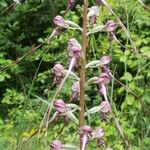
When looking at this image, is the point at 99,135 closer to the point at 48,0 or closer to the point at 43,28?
the point at 48,0

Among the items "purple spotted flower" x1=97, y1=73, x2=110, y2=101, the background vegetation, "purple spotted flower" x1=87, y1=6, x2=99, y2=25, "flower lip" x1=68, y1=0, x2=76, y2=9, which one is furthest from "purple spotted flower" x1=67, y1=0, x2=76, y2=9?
the background vegetation

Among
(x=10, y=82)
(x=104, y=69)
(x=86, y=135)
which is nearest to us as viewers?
(x=86, y=135)

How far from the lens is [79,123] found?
192 cm

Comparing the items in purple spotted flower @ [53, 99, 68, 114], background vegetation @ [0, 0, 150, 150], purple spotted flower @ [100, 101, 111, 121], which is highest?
purple spotted flower @ [53, 99, 68, 114]

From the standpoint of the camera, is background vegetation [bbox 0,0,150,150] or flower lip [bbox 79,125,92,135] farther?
background vegetation [bbox 0,0,150,150]

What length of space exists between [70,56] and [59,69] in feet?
0.26

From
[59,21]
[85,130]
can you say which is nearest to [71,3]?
[59,21]

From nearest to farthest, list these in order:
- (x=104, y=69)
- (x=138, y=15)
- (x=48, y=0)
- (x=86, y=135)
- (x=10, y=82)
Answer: (x=86, y=135) < (x=104, y=69) < (x=138, y=15) < (x=48, y=0) < (x=10, y=82)

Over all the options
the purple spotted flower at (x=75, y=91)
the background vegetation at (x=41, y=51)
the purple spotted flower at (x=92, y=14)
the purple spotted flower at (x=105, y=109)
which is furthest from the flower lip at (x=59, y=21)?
the background vegetation at (x=41, y=51)

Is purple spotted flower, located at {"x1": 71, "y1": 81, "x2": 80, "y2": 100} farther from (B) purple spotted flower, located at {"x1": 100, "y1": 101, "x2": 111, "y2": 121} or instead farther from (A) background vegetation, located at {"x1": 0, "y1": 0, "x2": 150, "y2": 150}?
(A) background vegetation, located at {"x1": 0, "y1": 0, "x2": 150, "y2": 150}

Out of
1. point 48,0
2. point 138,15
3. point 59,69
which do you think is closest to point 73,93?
point 59,69

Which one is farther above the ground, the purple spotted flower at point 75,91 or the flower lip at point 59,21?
the flower lip at point 59,21

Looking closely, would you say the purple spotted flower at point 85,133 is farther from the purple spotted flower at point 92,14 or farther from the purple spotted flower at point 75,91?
the purple spotted flower at point 92,14

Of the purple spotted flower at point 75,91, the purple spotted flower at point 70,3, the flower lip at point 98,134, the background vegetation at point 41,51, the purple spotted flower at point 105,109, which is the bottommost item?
the background vegetation at point 41,51
